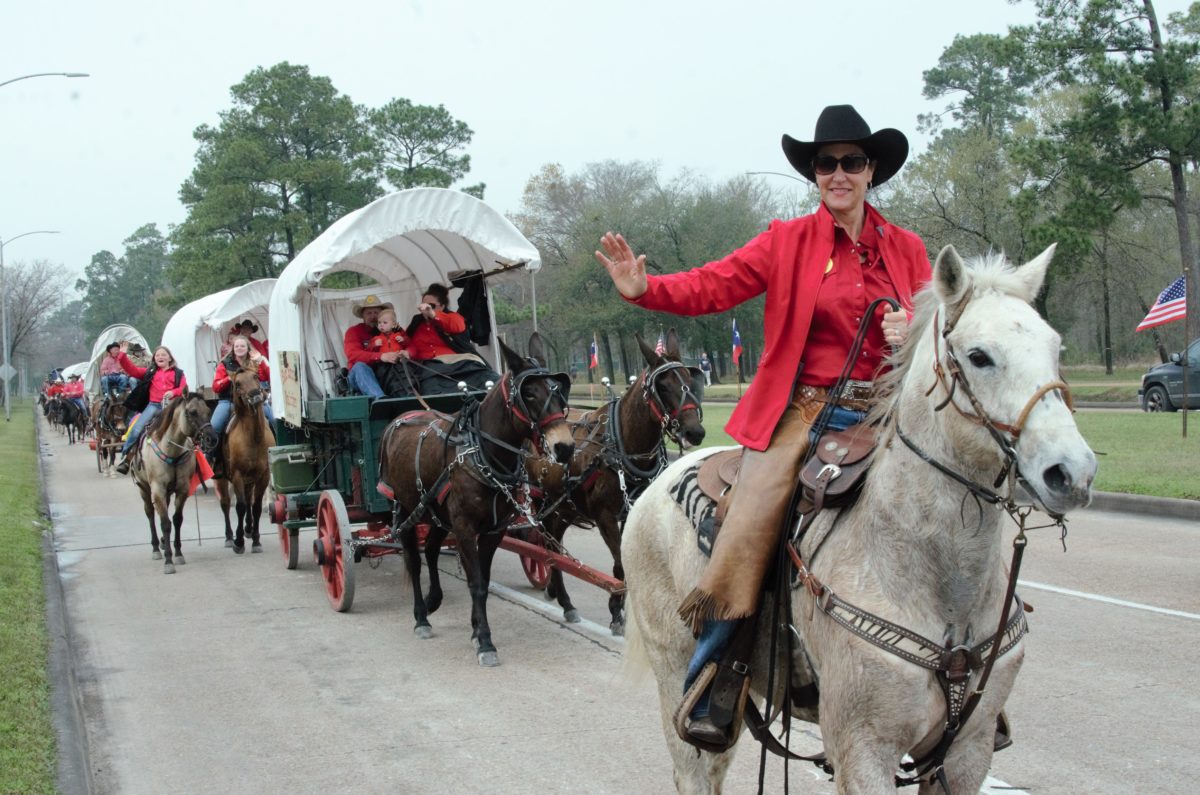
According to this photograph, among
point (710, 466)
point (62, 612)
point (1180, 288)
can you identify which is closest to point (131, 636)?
point (62, 612)

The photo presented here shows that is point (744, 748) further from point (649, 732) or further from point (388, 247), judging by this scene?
point (388, 247)

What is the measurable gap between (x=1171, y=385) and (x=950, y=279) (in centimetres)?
2474

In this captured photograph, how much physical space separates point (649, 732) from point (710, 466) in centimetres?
261

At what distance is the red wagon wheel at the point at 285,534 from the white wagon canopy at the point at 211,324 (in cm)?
791

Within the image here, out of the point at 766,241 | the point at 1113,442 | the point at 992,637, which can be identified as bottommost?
the point at 1113,442

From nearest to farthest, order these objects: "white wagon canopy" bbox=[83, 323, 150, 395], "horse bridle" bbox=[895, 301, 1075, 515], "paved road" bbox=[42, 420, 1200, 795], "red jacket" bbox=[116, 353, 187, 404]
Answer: "horse bridle" bbox=[895, 301, 1075, 515], "paved road" bbox=[42, 420, 1200, 795], "red jacket" bbox=[116, 353, 187, 404], "white wagon canopy" bbox=[83, 323, 150, 395]

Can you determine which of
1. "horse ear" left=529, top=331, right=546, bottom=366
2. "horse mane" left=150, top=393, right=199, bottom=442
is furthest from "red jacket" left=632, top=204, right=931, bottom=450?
"horse mane" left=150, top=393, right=199, bottom=442

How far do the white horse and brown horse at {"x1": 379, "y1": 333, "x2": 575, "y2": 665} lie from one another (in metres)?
4.66

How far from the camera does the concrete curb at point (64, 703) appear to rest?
5.26 metres

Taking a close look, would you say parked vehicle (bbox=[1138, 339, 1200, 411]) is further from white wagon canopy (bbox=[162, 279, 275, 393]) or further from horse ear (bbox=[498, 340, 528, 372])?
horse ear (bbox=[498, 340, 528, 372])

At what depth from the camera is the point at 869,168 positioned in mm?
3615

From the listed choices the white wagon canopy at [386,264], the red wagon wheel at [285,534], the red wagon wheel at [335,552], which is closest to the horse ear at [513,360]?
the white wagon canopy at [386,264]

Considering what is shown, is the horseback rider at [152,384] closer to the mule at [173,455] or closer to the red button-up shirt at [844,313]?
the mule at [173,455]

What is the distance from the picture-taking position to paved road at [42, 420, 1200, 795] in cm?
533
